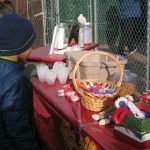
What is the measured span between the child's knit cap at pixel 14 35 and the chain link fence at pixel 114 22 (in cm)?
323

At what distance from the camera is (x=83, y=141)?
2.07m

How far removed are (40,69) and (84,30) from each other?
1.37 m

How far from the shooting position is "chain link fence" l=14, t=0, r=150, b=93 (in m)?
6.24

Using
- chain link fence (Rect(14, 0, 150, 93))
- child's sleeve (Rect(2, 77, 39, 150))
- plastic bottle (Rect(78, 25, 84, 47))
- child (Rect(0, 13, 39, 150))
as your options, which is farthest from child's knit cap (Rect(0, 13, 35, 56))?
chain link fence (Rect(14, 0, 150, 93))

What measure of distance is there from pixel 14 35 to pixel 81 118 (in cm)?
75

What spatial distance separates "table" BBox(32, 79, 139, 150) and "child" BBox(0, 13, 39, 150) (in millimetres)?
248

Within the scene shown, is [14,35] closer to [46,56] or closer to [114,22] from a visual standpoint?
[46,56]

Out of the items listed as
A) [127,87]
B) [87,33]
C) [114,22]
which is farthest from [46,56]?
[114,22]

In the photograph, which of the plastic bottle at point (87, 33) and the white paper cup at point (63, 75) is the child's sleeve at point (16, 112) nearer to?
the white paper cup at point (63, 75)

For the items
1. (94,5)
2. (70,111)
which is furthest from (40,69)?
(94,5)

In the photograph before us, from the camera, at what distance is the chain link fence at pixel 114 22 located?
6.24 meters

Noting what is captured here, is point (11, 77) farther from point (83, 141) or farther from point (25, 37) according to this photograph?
point (83, 141)

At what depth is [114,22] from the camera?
6.90 meters

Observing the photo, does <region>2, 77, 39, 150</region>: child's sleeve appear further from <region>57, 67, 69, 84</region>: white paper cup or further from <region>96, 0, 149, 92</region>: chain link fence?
<region>96, 0, 149, 92</region>: chain link fence
